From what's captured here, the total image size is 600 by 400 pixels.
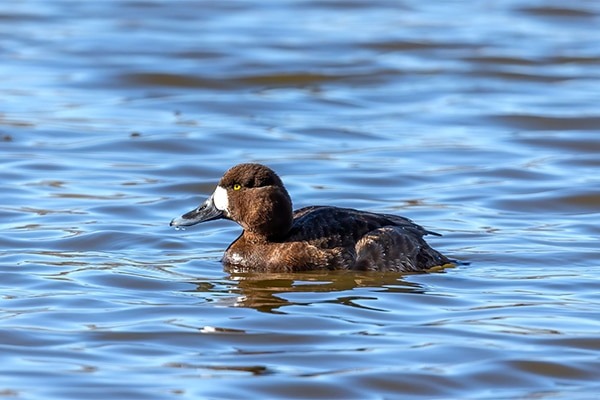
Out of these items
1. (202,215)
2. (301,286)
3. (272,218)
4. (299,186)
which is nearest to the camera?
(301,286)

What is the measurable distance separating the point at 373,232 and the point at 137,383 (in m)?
3.15

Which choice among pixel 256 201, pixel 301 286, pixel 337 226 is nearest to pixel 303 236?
pixel 337 226

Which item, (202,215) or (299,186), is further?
(299,186)

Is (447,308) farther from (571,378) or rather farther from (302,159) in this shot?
(302,159)

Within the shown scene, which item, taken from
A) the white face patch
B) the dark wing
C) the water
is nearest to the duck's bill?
the white face patch

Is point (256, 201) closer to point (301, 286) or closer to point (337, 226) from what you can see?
point (337, 226)

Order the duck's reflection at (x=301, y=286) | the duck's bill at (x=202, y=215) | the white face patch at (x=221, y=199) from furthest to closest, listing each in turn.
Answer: the duck's bill at (x=202, y=215), the white face patch at (x=221, y=199), the duck's reflection at (x=301, y=286)

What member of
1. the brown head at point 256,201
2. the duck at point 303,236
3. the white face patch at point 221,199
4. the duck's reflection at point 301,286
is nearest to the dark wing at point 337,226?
the duck at point 303,236

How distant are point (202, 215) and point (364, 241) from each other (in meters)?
1.20

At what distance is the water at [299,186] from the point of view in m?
7.31

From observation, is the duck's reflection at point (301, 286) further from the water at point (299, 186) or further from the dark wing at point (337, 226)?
the dark wing at point (337, 226)

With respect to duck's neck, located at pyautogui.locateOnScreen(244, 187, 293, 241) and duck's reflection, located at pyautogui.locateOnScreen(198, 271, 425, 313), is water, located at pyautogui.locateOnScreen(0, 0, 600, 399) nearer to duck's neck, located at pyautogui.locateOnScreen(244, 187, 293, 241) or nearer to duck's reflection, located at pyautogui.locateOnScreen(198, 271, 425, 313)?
duck's reflection, located at pyautogui.locateOnScreen(198, 271, 425, 313)

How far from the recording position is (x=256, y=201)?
31.8 feet

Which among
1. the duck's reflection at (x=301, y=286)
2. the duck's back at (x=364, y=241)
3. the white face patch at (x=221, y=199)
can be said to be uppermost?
the white face patch at (x=221, y=199)
